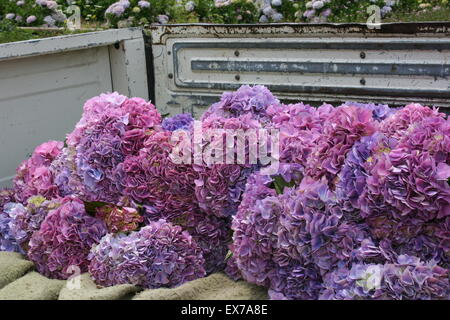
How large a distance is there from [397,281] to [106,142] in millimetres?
1248

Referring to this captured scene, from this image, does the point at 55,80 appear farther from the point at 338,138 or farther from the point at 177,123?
the point at 338,138

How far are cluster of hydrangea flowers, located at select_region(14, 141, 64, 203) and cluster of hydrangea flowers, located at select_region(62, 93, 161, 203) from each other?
0.69 ft

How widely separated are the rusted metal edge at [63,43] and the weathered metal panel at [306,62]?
0.55ft

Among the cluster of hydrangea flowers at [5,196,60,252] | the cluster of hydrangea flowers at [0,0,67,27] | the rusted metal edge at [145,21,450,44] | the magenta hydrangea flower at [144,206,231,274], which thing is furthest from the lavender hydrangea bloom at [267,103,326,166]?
the cluster of hydrangea flowers at [0,0,67,27]

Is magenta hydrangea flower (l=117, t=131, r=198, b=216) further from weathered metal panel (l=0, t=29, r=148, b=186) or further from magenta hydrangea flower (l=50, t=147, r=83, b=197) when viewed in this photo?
weathered metal panel (l=0, t=29, r=148, b=186)

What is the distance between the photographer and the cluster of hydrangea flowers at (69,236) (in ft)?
8.07

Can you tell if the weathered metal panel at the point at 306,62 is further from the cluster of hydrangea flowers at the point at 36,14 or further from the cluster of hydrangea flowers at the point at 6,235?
the cluster of hydrangea flowers at the point at 36,14

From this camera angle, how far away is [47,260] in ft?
8.38

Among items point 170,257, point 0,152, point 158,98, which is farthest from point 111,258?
point 158,98

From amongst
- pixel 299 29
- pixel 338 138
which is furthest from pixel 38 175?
pixel 338 138

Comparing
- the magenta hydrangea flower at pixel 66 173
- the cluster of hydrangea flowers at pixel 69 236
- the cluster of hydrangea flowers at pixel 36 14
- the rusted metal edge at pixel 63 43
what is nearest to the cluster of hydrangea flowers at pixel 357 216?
the cluster of hydrangea flowers at pixel 69 236
